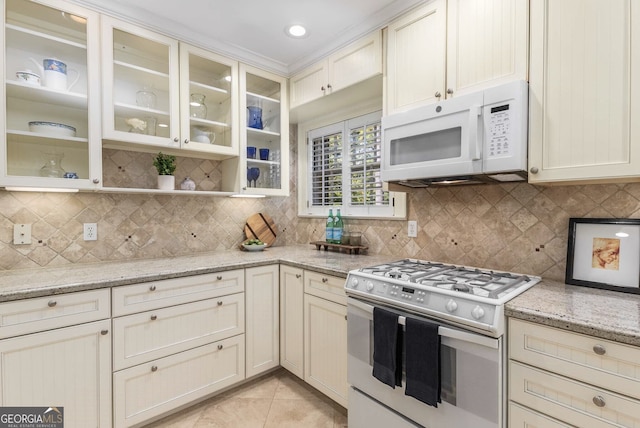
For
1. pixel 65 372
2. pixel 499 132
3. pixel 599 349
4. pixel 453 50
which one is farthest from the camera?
pixel 453 50

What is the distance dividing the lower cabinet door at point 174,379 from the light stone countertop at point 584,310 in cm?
174

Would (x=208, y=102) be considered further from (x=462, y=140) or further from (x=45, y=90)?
(x=462, y=140)

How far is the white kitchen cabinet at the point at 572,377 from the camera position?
38.3 inches

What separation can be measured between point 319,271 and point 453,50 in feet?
4.90

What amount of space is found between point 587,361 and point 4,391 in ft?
7.78

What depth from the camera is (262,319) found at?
90.4 inches

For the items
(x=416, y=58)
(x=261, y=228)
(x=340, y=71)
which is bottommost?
(x=261, y=228)

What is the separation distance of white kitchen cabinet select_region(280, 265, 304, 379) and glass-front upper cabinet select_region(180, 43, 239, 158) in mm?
1076

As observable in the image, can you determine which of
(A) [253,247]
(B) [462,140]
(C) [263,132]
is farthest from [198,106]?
(B) [462,140]

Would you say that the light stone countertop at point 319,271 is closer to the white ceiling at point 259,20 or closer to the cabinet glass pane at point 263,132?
the cabinet glass pane at point 263,132

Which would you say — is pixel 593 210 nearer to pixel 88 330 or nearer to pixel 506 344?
A: pixel 506 344

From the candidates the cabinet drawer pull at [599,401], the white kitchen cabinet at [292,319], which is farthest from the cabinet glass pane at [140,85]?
the cabinet drawer pull at [599,401]

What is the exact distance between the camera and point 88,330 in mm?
1604

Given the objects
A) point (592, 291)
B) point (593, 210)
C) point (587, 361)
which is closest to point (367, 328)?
point (587, 361)
